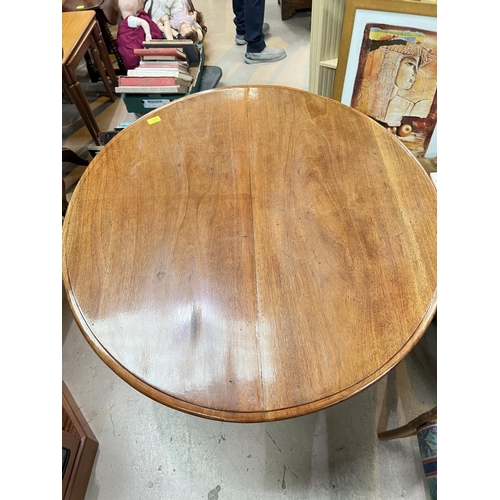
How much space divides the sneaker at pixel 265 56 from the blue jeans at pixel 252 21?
0.03 metres

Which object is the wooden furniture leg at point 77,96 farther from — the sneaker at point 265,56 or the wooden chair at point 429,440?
the wooden chair at point 429,440

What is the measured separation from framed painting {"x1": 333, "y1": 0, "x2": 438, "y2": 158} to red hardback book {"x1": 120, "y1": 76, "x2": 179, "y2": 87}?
98 cm

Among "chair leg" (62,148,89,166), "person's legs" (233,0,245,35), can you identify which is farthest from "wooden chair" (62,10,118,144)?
"person's legs" (233,0,245,35)

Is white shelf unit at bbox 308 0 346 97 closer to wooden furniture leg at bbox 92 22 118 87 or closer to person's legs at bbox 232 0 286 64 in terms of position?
person's legs at bbox 232 0 286 64

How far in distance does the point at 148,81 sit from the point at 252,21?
1108 millimetres

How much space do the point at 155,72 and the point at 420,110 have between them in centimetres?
148

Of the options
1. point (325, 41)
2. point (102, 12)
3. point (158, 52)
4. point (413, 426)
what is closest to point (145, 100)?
point (158, 52)

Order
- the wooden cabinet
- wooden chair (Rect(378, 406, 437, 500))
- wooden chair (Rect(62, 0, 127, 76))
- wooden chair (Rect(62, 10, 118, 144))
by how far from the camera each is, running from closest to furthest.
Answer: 1. wooden chair (Rect(378, 406, 437, 500))
2. the wooden cabinet
3. wooden chair (Rect(62, 10, 118, 144))
4. wooden chair (Rect(62, 0, 127, 76))

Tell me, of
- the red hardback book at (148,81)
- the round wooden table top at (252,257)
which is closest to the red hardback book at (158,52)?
the red hardback book at (148,81)

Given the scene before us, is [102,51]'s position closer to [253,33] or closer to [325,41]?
[253,33]

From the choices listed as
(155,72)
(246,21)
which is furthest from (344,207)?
(246,21)

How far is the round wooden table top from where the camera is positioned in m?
0.73

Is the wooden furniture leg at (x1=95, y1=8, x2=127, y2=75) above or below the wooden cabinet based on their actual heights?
above

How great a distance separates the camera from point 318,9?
158cm
